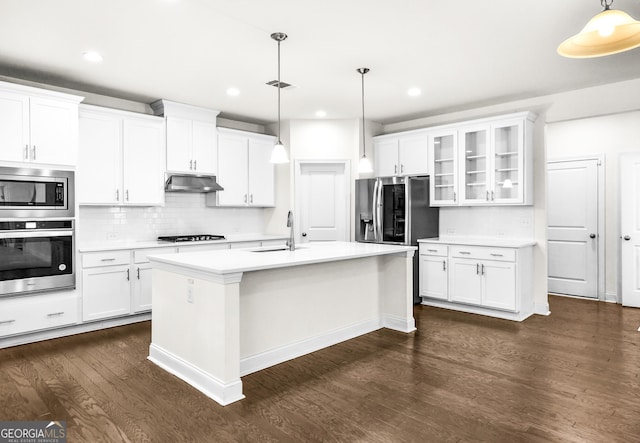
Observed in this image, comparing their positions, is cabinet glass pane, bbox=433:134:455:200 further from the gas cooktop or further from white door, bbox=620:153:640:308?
the gas cooktop

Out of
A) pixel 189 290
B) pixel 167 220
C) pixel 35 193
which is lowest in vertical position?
pixel 189 290

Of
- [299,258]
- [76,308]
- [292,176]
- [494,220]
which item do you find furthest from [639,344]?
[76,308]

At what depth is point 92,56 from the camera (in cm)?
387

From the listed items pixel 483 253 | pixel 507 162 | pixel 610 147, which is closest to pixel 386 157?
pixel 507 162

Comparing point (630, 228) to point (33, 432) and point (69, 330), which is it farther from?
point (69, 330)

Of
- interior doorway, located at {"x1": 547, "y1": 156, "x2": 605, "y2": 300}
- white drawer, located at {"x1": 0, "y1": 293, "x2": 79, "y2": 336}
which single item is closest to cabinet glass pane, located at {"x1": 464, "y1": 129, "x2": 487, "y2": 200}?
interior doorway, located at {"x1": 547, "y1": 156, "x2": 605, "y2": 300}

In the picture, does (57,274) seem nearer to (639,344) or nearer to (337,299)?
(337,299)

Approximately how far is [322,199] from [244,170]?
1238 millimetres

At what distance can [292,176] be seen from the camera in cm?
632

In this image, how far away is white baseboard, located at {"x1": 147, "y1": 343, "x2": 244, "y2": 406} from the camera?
2.82 m

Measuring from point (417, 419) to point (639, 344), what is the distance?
2774mm

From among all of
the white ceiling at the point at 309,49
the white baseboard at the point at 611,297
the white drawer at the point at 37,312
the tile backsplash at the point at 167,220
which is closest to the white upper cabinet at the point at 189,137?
the white ceiling at the point at 309,49

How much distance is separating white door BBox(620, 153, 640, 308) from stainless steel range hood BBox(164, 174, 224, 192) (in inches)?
206

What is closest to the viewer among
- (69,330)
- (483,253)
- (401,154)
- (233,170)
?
(69,330)
